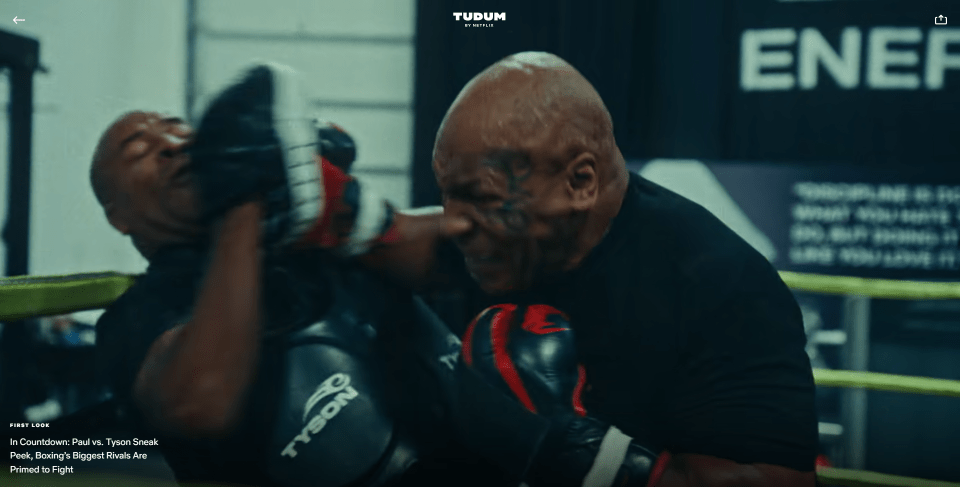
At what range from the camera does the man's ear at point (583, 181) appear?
88cm

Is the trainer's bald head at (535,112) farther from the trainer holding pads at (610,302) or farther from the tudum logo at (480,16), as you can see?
the tudum logo at (480,16)

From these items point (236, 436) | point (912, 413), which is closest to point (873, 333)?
point (912, 413)

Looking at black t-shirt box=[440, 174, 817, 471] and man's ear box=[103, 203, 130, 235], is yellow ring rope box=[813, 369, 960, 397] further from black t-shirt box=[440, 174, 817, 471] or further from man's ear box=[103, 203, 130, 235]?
man's ear box=[103, 203, 130, 235]

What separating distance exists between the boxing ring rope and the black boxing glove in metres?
0.46

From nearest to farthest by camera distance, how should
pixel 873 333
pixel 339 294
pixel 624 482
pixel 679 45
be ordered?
pixel 624 482 → pixel 339 294 → pixel 679 45 → pixel 873 333

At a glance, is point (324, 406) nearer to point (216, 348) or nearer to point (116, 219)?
point (216, 348)

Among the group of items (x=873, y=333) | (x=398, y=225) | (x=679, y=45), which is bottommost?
(x=873, y=333)

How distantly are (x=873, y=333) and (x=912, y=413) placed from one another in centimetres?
17

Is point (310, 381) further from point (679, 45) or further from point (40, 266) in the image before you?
point (679, 45)

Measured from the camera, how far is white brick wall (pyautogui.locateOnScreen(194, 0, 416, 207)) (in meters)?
1.03

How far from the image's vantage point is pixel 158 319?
88 cm

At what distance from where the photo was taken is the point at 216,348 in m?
0.81

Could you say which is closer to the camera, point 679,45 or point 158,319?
point 158,319

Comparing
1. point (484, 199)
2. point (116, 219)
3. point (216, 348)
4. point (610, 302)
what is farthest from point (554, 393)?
point (116, 219)
